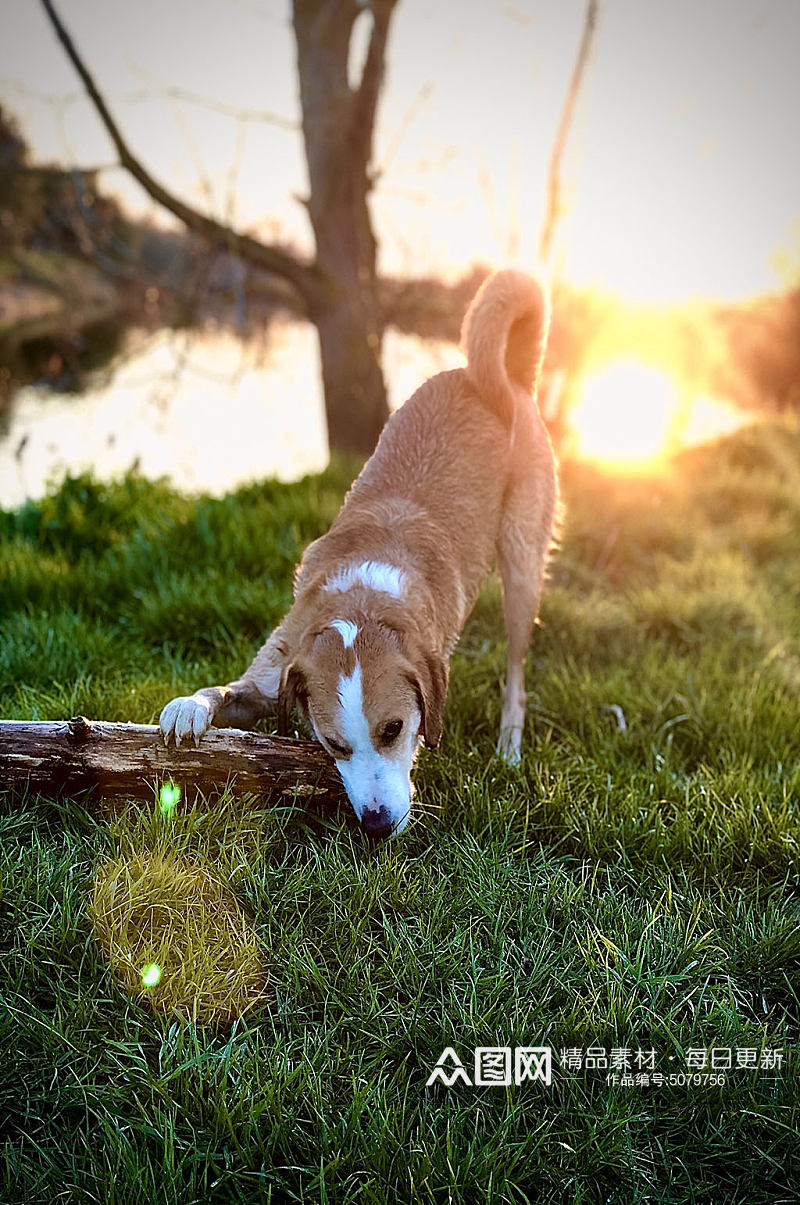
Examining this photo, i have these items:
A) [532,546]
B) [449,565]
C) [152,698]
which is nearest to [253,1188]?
[152,698]

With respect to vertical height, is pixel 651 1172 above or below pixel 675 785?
below

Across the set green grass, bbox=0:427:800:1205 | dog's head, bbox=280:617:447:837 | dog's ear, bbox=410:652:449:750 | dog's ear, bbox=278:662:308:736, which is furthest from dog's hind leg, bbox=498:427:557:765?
dog's ear, bbox=278:662:308:736

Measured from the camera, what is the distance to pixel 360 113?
670cm

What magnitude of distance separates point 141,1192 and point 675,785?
2.34 m

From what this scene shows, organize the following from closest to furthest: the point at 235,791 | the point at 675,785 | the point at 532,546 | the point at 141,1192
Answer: the point at 141,1192
the point at 235,791
the point at 675,785
the point at 532,546

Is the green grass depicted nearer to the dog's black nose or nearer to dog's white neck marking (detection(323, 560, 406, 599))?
the dog's black nose

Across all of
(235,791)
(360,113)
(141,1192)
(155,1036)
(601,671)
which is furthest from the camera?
(360,113)

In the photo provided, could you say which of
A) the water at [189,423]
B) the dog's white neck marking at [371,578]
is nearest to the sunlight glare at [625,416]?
the water at [189,423]

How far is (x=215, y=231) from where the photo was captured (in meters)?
6.64

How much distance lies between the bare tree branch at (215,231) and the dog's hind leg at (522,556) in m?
3.38

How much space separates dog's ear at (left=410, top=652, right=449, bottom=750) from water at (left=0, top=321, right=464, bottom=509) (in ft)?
12.4

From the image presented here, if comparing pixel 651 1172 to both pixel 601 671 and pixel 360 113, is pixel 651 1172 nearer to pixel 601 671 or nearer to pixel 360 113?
pixel 601 671

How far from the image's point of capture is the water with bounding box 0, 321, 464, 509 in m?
7.09

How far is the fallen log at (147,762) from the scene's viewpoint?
9.41ft
